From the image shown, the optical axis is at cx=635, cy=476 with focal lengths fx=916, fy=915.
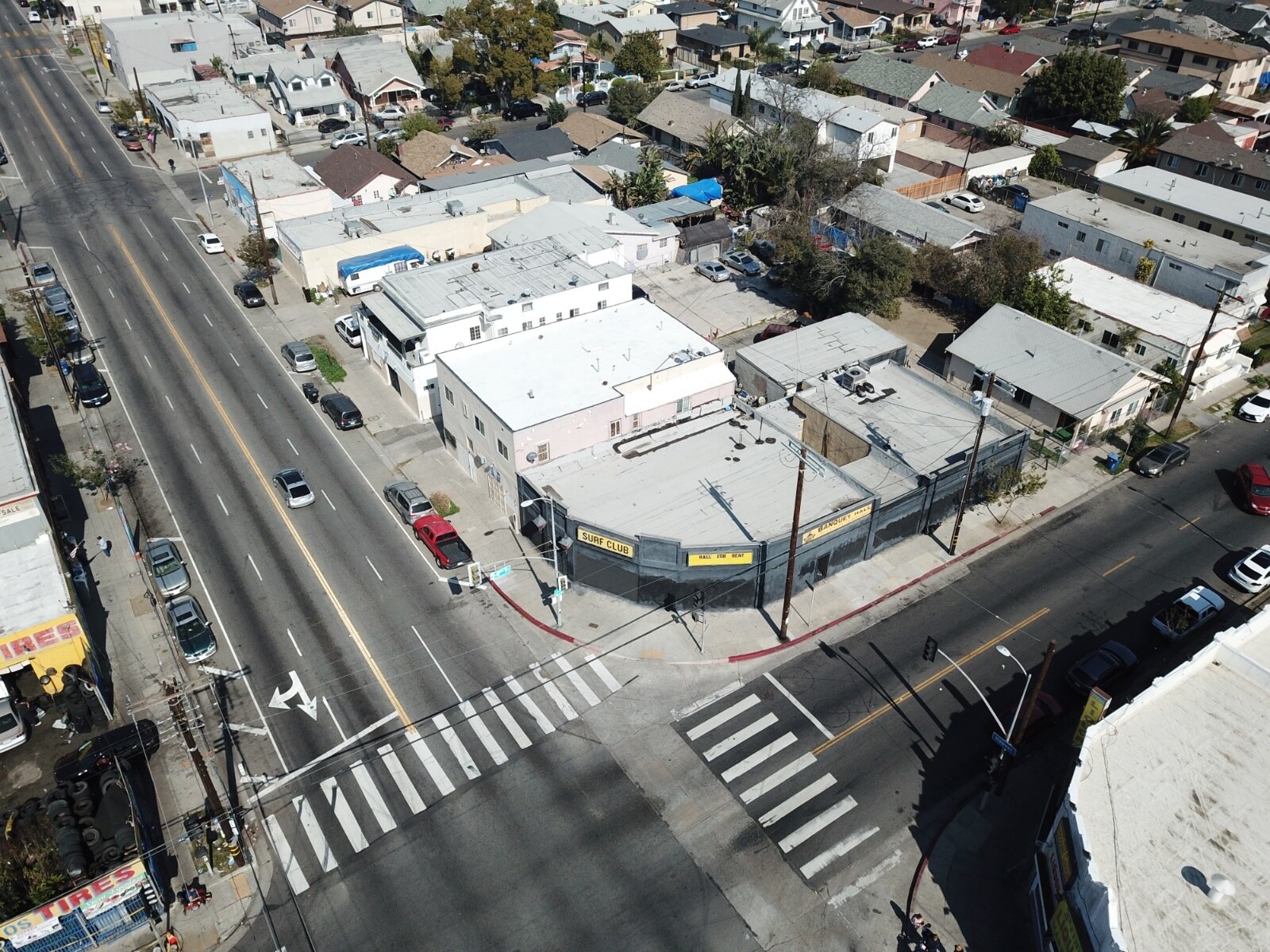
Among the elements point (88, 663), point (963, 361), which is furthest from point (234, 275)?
point (963, 361)

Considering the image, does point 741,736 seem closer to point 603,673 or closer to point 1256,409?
point 603,673

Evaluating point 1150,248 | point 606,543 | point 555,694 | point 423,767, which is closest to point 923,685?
point 606,543

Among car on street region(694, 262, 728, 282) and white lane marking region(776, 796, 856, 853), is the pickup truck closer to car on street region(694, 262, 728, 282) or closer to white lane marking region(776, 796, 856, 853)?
white lane marking region(776, 796, 856, 853)

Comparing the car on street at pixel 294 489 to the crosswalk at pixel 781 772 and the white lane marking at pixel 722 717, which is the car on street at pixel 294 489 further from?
the white lane marking at pixel 722 717

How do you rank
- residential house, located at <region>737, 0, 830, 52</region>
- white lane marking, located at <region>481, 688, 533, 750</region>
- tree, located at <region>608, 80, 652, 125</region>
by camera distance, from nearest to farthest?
1. white lane marking, located at <region>481, 688, 533, 750</region>
2. tree, located at <region>608, 80, 652, 125</region>
3. residential house, located at <region>737, 0, 830, 52</region>

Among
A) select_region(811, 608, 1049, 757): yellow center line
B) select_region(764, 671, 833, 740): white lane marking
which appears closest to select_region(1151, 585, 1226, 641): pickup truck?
select_region(811, 608, 1049, 757): yellow center line

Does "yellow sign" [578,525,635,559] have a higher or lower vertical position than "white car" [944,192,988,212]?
higher
